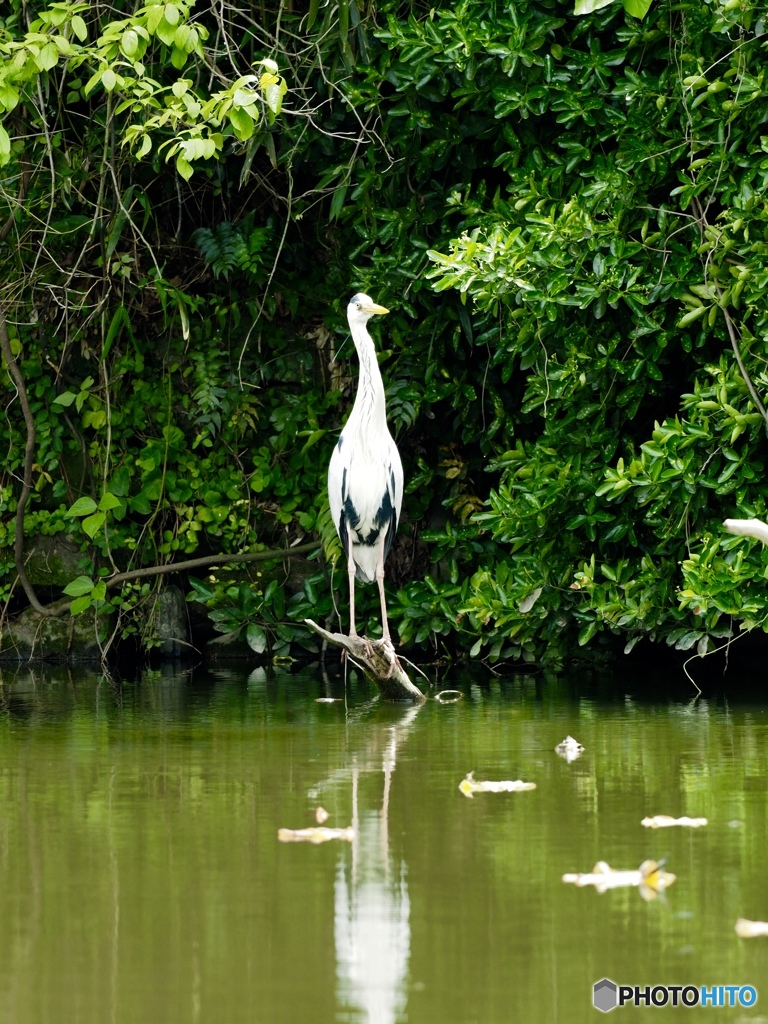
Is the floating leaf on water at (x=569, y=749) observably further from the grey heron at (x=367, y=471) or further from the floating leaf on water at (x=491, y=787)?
the grey heron at (x=367, y=471)

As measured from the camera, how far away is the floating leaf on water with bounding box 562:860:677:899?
11.6ft

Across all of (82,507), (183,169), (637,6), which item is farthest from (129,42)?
(82,507)

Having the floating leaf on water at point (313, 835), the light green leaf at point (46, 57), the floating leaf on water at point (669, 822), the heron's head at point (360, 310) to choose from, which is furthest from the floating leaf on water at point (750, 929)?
the heron's head at point (360, 310)

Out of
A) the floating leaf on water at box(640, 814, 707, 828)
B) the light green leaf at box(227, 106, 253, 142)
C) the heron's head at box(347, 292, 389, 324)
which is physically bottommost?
the floating leaf on water at box(640, 814, 707, 828)

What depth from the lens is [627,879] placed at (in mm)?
3572

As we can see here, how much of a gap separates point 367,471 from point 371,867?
382 cm

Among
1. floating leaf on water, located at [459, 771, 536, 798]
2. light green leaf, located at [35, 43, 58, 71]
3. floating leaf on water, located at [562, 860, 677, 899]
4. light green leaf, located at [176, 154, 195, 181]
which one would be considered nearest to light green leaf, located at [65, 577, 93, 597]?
light green leaf, located at [176, 154, 195, 181]

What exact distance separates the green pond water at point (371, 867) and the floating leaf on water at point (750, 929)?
1.3 inches

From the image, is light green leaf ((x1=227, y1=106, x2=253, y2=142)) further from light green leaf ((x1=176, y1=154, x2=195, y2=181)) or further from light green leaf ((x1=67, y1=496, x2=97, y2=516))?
light green leaf ((x1=67, y1=496, x2=97, y2=516))

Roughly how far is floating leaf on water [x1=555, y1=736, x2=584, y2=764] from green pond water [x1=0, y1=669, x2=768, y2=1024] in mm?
59

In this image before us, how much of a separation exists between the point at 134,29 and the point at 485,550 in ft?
11.9

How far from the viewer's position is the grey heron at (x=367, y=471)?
294 inches

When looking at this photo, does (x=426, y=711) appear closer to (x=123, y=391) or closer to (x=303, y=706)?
(x=303, y=706)

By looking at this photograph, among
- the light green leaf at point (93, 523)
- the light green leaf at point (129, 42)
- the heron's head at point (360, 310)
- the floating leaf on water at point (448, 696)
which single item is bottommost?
the floating leaf on water at point (448, 696)
